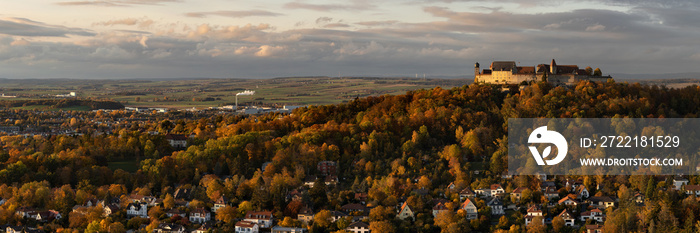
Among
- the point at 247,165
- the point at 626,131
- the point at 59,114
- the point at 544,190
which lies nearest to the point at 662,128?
the point at 626,131

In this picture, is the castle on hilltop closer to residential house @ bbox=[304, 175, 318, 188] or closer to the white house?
residential house @ bbox=[304, 175, 318, 188]

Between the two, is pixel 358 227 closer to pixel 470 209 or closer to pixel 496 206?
pixel 470 209

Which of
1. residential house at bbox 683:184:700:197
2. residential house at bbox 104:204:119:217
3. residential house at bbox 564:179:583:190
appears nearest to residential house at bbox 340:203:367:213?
residential house at bbox 564:179:583:190

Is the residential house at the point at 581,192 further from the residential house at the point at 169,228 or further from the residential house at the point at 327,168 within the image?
the residential house at the point at 169,228

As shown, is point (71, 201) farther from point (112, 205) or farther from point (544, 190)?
point (544, 190)

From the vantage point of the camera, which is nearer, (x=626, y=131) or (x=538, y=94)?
(x=626, y=131)

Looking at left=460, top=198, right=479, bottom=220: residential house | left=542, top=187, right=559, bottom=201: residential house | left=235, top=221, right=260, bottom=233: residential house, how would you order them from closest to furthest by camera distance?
left=235, top=221, right=260, bottom=233: residential house
left=460, top=198, right=479, bottom=220: residential house
left=542, top=187, right=559, bottom=201: residential house
